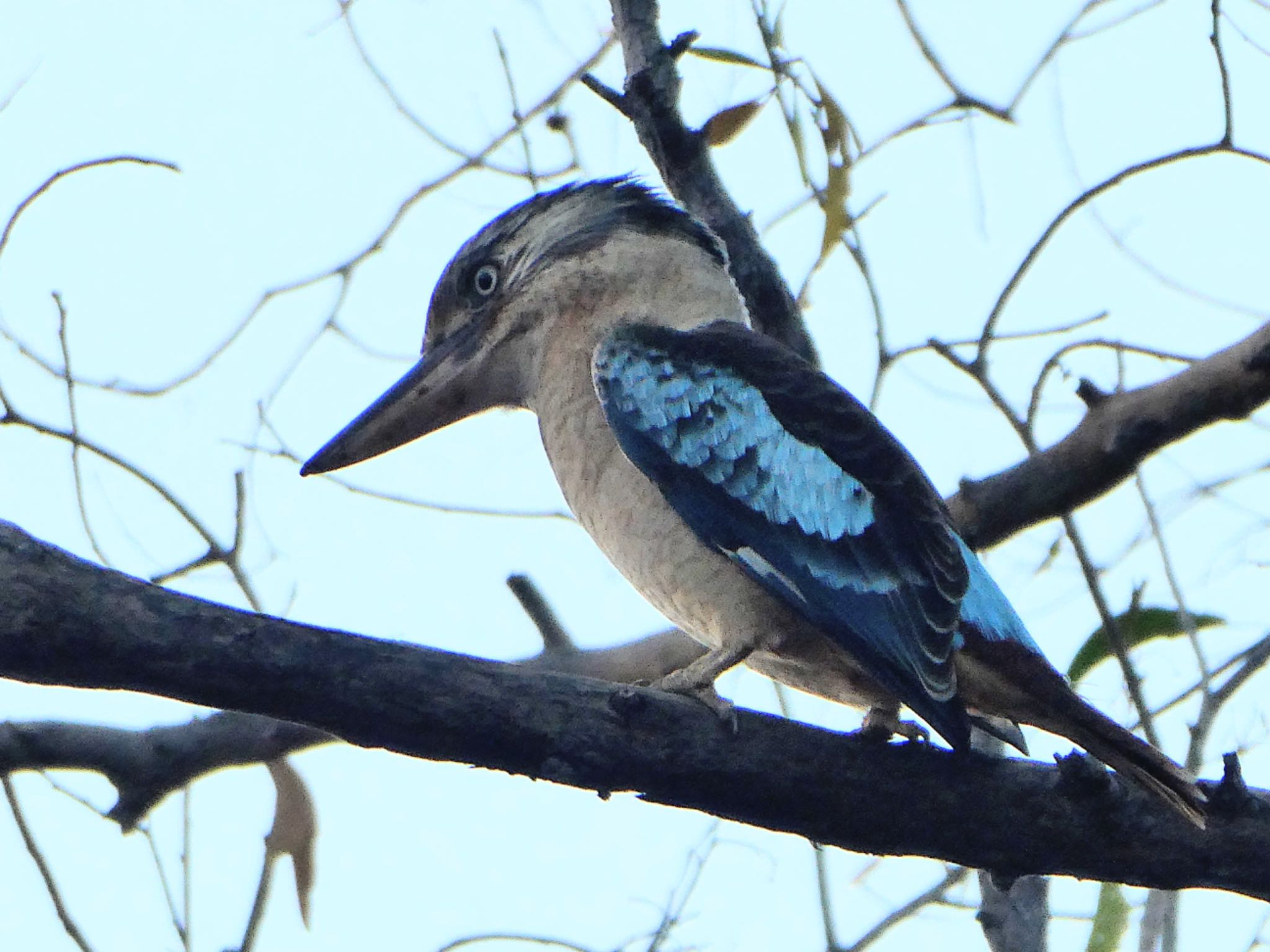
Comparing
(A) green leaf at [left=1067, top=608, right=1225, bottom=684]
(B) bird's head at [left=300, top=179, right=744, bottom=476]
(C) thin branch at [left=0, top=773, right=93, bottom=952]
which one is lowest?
(C) thin branch at [left=0, top=773, right=93, bottom=952]

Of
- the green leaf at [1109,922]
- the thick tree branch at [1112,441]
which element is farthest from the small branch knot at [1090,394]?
the green leaf at [1109,922]

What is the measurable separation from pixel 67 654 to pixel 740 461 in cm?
140

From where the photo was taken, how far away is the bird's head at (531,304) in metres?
3.66

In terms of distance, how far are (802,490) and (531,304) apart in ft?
3.20

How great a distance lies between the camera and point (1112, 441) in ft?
10.8

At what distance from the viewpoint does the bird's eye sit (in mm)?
3875

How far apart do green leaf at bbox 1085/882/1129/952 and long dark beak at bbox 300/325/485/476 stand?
1800mm

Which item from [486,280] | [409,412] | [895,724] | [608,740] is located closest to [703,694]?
[608,740]

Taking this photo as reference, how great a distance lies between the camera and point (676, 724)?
2.52m

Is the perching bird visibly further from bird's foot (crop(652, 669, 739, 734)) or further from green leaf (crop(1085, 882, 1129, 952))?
green leaf (crop(1085, 882, 1129, 952))

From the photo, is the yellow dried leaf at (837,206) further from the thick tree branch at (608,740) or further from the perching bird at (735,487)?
the thick tree branch at (608,740)

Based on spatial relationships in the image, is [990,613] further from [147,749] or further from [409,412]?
[147,749]

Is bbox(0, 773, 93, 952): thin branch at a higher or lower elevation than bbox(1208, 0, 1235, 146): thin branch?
lower

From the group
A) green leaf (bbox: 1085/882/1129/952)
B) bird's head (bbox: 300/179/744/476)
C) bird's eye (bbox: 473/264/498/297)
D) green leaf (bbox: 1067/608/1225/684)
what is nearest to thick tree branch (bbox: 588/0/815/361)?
bird's head (bbox: 300/179/744/476)
